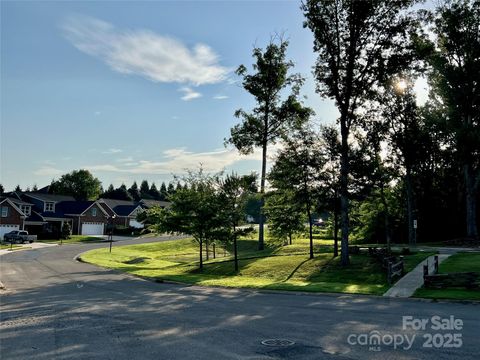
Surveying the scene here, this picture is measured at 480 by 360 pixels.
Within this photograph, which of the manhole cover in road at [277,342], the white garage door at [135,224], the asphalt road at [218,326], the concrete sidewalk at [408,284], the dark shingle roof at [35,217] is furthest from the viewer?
the white garage door at [135,224]

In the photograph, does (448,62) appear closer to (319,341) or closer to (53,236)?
(319,341)

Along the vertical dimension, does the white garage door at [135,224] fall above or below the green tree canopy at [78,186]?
below

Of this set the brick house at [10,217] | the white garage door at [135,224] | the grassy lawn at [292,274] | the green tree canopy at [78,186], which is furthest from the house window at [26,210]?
the green tree canopy at [78,186]

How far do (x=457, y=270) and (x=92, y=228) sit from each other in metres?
73.1

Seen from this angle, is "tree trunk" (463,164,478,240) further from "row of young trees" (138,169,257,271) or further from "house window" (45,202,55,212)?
"house window" (45,202,55,212)

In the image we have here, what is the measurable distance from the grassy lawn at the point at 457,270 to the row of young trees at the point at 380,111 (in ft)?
20.6

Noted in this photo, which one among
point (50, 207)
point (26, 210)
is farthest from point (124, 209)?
point (26, 210)

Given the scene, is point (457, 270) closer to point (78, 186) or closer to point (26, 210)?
point (26, 210)

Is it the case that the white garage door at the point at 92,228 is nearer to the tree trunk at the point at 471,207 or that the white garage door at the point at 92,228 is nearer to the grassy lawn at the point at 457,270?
the tree trunk at the point at 471,207

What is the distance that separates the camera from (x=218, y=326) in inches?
449

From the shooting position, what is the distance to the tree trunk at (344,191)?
28.1 meters

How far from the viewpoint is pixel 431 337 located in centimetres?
991

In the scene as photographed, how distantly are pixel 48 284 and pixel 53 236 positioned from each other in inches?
2121
